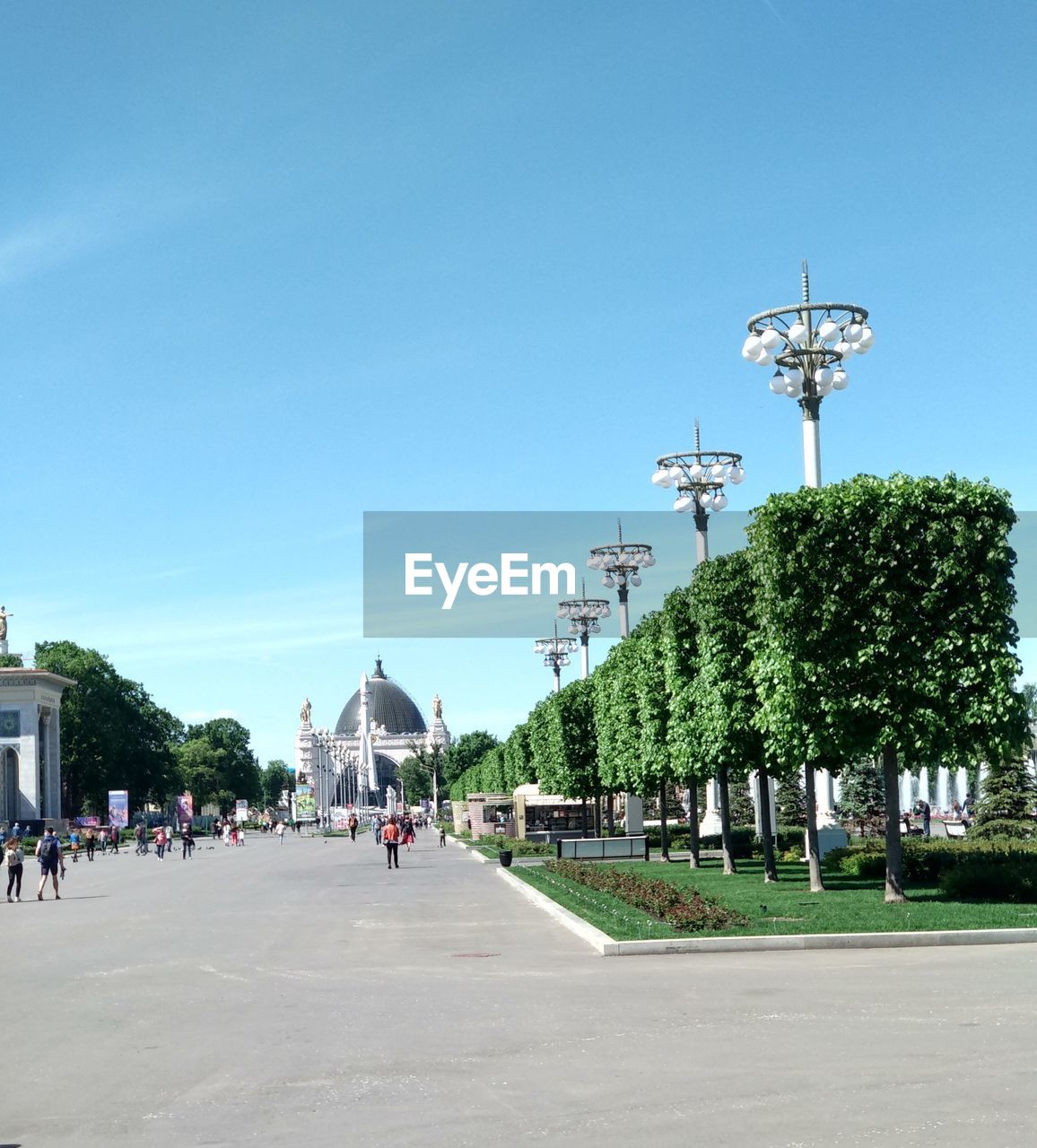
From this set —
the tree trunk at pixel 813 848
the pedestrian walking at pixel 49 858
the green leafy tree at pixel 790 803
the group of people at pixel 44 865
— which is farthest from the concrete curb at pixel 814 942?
the green leafy tree at pixel 790 803

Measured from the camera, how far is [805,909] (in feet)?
82.0

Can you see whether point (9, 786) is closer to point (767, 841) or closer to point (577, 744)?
point (577, 744)

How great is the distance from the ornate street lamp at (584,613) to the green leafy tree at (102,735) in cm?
7394

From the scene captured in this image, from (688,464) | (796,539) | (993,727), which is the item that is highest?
(688,464)

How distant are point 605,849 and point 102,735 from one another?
3696 inches

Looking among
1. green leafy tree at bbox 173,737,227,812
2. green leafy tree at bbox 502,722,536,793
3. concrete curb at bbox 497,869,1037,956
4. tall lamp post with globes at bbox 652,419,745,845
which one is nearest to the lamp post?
green leafy tree at bbox 502,722,536,793

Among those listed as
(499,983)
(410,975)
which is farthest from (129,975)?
(499,983)

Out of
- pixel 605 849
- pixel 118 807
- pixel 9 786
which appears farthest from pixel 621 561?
pixel 9 786

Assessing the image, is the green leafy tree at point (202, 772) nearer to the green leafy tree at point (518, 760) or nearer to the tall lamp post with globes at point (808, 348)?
the green leafy tree at point (518, 760)

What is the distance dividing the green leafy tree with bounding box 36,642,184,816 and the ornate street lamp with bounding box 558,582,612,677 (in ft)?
243

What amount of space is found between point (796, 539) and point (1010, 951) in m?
9.16

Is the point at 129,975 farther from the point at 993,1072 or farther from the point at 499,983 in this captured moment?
the point at 993,1072

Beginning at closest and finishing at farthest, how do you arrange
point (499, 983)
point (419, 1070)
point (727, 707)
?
point (419, 1070), point (499, 983), point (727, 707)

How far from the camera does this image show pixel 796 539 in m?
26.3
